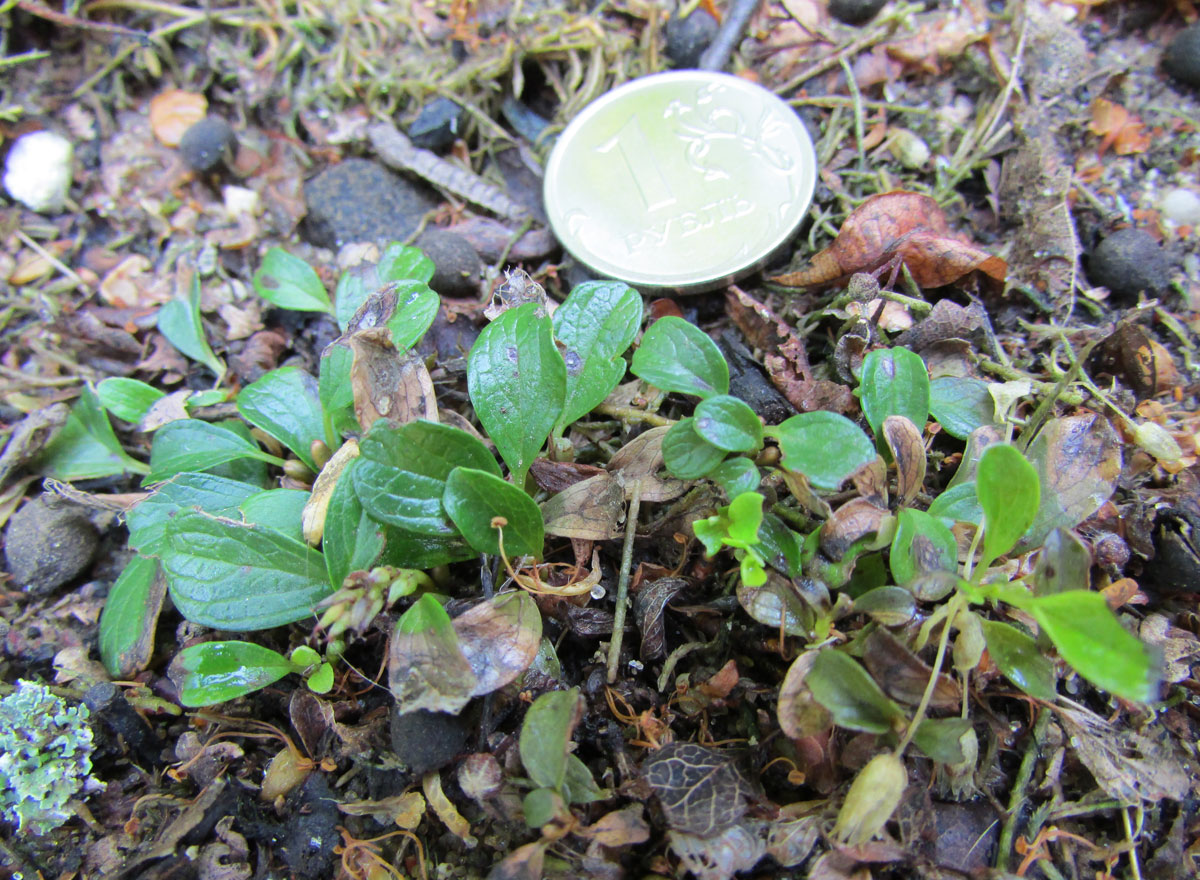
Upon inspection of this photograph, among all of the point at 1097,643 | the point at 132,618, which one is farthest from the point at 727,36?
the point at 132,618

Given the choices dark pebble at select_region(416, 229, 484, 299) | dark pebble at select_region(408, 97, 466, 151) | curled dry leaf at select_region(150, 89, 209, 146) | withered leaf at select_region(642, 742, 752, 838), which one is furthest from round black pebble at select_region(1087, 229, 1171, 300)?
curled dry leaf at select_region(150, 89, 209, 146)

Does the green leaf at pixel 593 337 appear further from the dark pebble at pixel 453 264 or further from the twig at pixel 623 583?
the dark pebble at pixel 453 264

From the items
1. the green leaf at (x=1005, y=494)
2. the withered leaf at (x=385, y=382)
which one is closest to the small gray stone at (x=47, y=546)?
the withered leaf at (x=385, y=382)

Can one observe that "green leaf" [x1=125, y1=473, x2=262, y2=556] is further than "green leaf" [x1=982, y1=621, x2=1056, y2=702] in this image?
Yes

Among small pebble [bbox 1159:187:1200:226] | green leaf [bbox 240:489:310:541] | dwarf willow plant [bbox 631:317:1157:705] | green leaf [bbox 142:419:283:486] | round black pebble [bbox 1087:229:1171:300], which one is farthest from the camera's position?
small pebble [bbox 1159:187:1200:226]

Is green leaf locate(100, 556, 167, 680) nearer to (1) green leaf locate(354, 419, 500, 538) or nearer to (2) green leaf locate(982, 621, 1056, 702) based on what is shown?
(1) green leaf locate(354, 419, 500, 538)

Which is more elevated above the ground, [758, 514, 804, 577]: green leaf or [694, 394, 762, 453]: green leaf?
[694, 394, 762, 453]: green leaf

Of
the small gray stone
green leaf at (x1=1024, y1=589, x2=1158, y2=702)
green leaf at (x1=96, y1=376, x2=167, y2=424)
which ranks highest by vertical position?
green leaf at (x1=1024, y1=589, x2=1158, y2=702)

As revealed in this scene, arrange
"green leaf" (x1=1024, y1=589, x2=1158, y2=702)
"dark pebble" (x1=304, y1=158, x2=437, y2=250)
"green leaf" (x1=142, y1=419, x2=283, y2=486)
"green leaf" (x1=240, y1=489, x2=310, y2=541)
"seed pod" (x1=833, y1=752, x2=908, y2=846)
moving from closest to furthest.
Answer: "green leaf" (x1=1024, y1=589, x2=1158, y2=702) < "seed pod" (x1=833, y1=752, x2=908, y2=846) < "green leaf" (x1=240, y1=489, x2=310, y2=541) < "green leaf" (x1=142, y1=419, x2=283, y2=486) < "dark pebble" (x1=304, y1=158, x2=437, y2=250)
